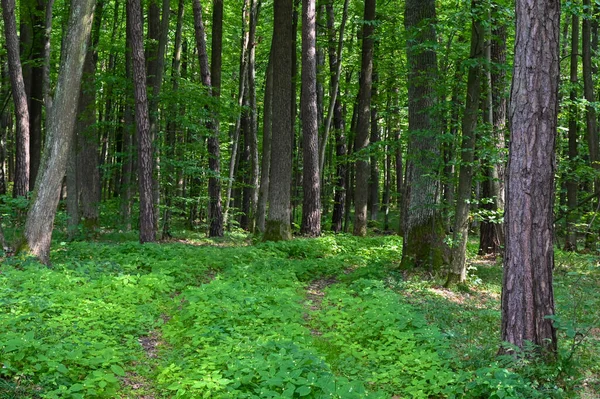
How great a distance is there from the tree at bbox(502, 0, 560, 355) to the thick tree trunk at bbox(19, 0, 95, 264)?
25.9 ft

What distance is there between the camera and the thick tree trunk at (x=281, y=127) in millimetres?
14609

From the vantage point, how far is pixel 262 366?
4.93m

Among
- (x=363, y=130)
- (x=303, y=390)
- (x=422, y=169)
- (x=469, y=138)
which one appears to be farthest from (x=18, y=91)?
(x=303, y=390)

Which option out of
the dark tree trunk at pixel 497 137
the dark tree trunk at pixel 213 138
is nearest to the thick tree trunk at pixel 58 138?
the dark tree trunk at pixel 213 138

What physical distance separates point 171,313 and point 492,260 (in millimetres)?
9387

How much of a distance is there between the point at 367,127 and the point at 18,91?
445 inches

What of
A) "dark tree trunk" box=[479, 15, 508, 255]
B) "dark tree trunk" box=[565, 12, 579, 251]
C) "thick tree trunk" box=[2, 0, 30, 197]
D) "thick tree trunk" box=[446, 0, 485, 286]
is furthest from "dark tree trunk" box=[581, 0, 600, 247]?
"thick tree trunk" box=[2, 0, 30, 197]

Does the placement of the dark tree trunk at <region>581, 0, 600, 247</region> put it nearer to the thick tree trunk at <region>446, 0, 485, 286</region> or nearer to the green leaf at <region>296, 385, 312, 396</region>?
the thick tree trunk at <region>446, 0, 485, 286</region>

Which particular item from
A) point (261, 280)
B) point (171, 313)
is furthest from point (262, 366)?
point (261, 280)

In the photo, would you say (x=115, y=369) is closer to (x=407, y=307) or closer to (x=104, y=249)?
(x=407, y=307)

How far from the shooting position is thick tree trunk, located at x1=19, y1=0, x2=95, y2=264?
9477mm

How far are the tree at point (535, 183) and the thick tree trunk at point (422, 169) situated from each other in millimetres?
4630

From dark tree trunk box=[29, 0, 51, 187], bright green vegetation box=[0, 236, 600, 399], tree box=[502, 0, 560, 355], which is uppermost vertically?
dark tree trunk box=[29, 0, 51, 187]

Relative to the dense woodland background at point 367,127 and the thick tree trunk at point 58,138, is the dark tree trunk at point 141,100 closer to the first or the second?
the dense woodland background at point 367,127
